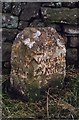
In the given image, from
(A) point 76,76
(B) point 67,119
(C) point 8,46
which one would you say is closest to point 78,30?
(A) point 76,76

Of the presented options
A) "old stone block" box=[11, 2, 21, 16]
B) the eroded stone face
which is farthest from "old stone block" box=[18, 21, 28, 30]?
the eroded stone face

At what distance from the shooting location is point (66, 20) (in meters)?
4.11

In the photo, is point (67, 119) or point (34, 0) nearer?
point (67, 119)

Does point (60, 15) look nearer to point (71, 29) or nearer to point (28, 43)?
point (71, 29)

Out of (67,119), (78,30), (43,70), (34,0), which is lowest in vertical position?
(67,119)

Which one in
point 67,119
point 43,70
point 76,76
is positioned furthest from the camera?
point 76,76

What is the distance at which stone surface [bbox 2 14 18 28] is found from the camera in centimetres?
414

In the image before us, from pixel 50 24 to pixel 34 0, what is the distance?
0.98 ft

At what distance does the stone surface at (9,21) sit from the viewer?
4.14m

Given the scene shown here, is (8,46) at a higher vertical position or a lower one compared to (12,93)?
higher

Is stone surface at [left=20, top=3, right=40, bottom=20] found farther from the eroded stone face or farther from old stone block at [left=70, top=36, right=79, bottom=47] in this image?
old stone block at [left=70, top=36, right=79, bottom=47]

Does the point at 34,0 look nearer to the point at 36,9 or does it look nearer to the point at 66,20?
the point at 36,9

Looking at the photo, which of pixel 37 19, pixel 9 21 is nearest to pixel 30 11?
pixel 37 19

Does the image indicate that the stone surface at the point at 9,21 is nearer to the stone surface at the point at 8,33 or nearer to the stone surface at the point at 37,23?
the stone surface at the point at 8,33
